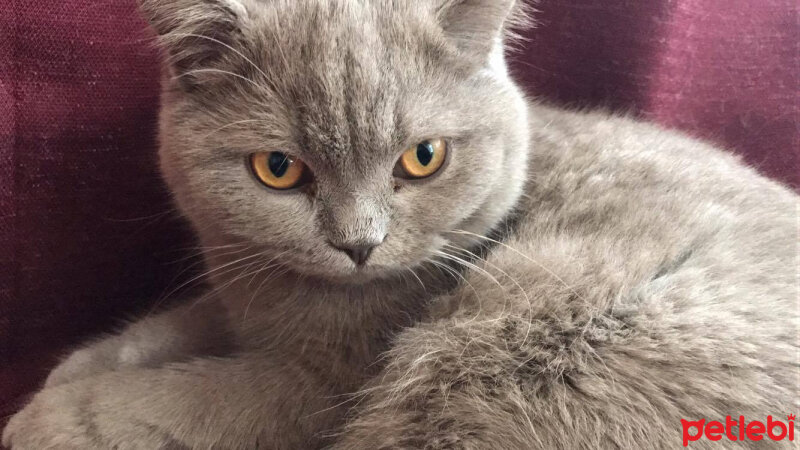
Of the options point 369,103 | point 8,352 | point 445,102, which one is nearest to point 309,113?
point 369,103

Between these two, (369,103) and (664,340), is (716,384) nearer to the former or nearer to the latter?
(664,340)

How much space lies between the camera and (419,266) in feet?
3.22

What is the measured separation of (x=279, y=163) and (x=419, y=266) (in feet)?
0.90

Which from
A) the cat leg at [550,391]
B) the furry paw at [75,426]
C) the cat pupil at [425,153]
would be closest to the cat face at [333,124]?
the cat pupil at [425,153]

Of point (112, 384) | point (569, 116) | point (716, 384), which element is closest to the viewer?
point (716, 384)

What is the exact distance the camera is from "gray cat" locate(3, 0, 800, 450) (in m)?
0.79

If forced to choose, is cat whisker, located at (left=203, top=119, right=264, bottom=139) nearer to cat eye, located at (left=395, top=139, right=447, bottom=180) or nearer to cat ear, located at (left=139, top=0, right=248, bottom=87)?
cat ear, located at (left=139, top=0, right=248, bottom=87)

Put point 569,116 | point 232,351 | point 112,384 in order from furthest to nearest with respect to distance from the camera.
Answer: point 569,116, point 232,351, point 112,384

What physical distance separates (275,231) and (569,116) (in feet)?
2.31

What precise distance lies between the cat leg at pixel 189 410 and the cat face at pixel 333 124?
0.19 m

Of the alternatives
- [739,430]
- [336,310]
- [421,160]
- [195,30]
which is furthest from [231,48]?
[739,430]

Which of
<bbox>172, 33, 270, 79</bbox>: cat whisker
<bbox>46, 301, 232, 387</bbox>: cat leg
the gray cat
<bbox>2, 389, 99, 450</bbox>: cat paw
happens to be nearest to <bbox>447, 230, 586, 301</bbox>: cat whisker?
the gray cat

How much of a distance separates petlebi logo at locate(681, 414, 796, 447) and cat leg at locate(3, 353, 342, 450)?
489mm

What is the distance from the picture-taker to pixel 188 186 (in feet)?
3.07
